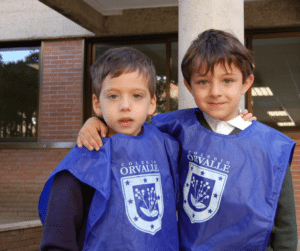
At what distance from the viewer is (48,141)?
20.0ft

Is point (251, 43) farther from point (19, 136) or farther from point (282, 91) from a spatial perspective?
point (19, 136)

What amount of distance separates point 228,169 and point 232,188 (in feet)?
0.27

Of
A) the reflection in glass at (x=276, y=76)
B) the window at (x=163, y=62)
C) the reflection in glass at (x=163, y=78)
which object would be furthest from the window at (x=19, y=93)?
the reflection in glass at (x=276, y=76)

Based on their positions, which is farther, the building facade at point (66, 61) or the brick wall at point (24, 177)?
the brick wall at point (24, 177)

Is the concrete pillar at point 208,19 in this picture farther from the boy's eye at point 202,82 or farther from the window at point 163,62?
the window at point 163,62

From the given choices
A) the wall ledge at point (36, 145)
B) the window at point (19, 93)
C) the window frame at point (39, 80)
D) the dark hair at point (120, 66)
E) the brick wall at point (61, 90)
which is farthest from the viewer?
the window at point (19, 93)

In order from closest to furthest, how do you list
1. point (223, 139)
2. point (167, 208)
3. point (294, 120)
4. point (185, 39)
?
point (167, 208) < point (223, 139) < point (185, 39) < point (294, 120)

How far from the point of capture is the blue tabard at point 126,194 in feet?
3.92

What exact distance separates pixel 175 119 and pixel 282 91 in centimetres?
814

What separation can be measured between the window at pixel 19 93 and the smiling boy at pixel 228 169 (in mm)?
5464

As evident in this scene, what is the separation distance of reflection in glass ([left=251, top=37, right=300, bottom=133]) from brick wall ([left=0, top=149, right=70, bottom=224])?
394 centimetres

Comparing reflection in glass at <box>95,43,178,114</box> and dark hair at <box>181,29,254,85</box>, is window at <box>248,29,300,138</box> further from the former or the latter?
dark hair at <box>181,29,254,85</box>

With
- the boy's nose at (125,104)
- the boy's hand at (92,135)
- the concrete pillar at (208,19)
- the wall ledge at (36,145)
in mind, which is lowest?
the wall ledge at (36,145)

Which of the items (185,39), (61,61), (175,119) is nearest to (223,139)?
(175,119)
